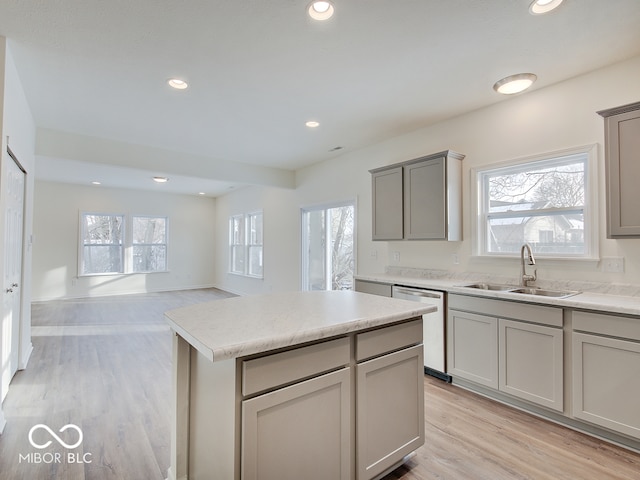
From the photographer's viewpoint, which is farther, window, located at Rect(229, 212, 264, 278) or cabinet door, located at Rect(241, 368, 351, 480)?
window, located at Rect(229, 212, 264, 278)

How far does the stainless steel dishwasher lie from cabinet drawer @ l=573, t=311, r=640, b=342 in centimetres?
102

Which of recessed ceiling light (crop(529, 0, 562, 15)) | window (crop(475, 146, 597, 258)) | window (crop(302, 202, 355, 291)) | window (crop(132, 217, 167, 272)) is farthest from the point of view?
window (crop(132, 217, 167, 272))

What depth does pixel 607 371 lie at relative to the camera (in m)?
2.08

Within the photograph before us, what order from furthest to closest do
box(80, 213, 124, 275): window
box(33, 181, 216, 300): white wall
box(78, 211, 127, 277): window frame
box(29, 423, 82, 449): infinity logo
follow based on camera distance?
box(80, 213, 124, 275): window, box(78, 211, 127, 277): window frame, box(33, 181, 216, 300): white wall, box(29, 423, 82, 449): infinity logo

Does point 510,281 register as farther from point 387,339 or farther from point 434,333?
point 387,339

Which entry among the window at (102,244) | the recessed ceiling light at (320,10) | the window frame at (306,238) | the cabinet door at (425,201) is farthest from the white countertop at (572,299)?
the window at (102,244)

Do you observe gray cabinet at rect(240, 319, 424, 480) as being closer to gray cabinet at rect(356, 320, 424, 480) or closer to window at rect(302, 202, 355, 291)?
gray cabinet at rect(356, 320, 424, 480)

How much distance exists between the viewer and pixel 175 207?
28.8 ft

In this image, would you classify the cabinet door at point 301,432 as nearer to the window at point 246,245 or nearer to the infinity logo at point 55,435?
the infinity logo at point 55,435

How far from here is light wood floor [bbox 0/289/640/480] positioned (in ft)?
6.16

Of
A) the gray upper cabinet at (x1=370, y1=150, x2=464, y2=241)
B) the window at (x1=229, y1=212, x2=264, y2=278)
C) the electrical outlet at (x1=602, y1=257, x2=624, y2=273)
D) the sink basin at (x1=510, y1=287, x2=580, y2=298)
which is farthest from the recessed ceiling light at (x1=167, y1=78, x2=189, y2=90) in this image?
the window at (x1=229, y1=212, x2=264, y2=278)

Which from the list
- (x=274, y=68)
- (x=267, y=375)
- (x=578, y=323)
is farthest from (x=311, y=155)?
(x=267, y=375)

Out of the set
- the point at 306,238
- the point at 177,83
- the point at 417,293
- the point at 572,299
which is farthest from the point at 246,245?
the point at 572,299

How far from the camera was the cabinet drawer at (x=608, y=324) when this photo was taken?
1.98m
